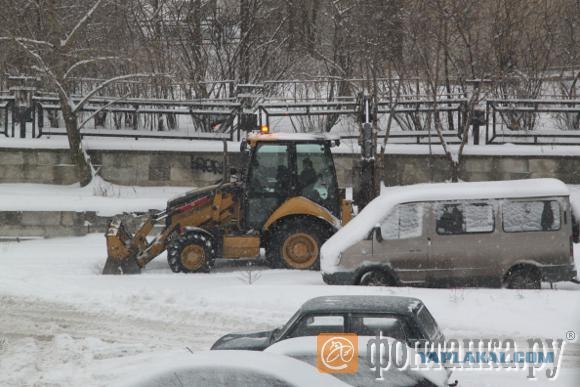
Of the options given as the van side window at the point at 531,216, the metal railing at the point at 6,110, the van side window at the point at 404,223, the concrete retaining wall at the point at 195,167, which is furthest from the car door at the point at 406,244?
the metal railing at the point at 6,110

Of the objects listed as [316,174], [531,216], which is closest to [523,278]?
[531,216]

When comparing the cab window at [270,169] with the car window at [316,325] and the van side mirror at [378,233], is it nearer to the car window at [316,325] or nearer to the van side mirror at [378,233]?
the van side mirror at [378,233]

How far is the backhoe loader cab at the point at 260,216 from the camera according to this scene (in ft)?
53.9

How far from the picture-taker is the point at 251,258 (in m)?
16.8

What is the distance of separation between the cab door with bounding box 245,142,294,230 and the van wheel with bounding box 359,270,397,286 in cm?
288

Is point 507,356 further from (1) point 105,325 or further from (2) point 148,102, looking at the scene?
(2) point 148,102

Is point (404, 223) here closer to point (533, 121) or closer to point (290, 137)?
point (290, 137)

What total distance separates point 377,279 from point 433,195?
1.57 m

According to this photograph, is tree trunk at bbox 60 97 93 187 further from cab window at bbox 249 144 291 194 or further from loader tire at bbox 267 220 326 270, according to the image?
loader tire at bbox 267 220 326 270

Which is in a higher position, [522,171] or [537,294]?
[522,171]

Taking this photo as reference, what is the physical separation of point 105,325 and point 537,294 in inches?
236

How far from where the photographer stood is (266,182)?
55.8ft

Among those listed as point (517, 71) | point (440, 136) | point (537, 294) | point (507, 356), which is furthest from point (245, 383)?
point (517, 71)

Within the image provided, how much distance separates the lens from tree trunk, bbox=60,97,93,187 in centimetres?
2275
